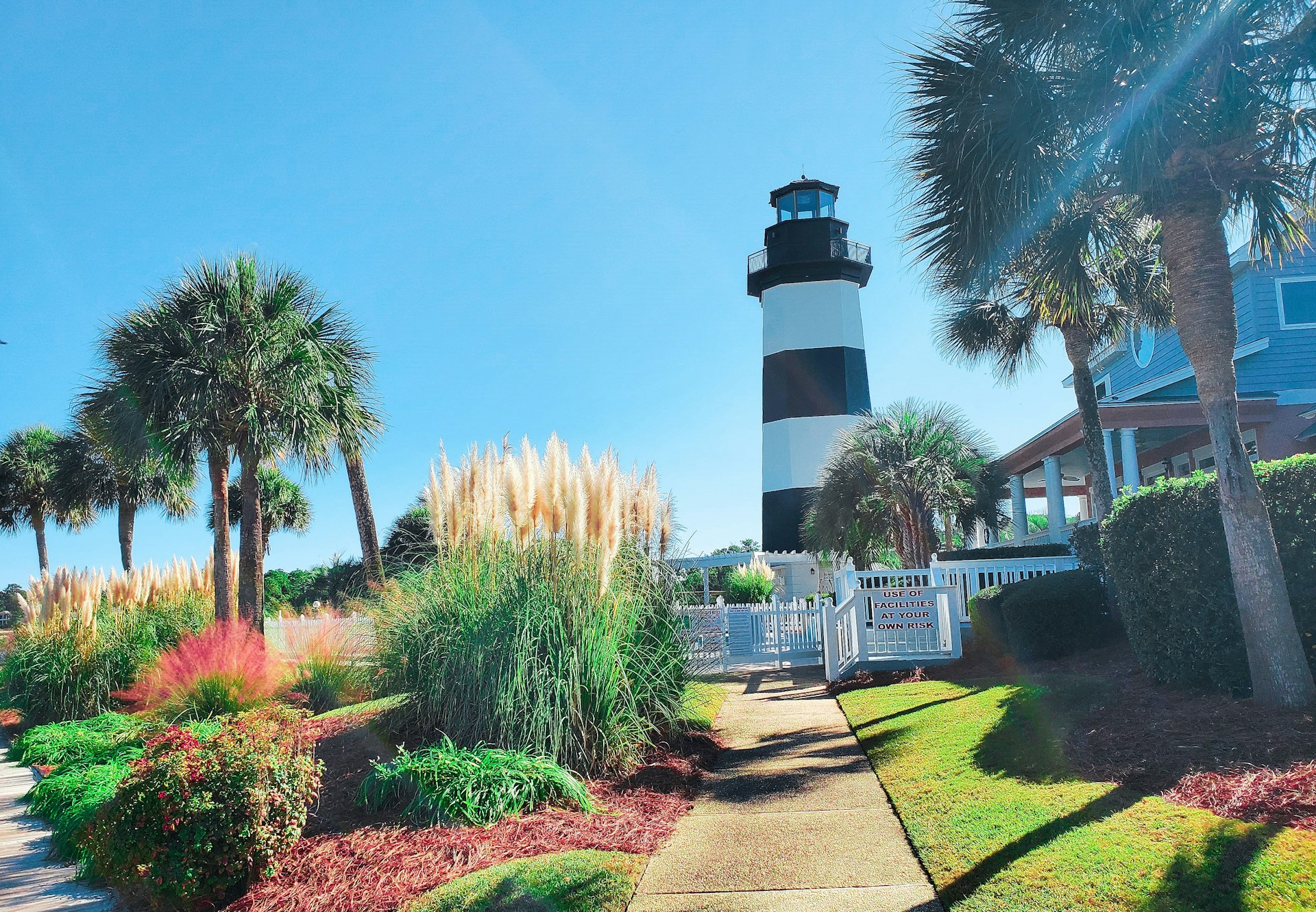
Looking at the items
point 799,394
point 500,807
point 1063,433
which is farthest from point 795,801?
point 799,394

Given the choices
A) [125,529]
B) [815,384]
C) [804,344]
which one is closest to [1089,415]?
[815,384]

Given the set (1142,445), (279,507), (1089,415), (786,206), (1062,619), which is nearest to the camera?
(1062,619)

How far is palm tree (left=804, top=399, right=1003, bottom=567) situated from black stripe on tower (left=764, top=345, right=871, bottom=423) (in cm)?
668

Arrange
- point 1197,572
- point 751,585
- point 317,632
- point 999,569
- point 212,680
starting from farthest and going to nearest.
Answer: point 751,585
point 999,569
point 317,632
point 212,680
point 1197,572

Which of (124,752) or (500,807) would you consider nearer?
(500,807)

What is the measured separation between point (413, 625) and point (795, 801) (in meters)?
3.01

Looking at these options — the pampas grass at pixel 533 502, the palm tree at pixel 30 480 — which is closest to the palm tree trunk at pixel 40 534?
the palm tree at pixel 30 480

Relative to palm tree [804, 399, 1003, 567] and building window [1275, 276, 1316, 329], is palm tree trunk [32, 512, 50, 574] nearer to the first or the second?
palm tree [804, 399, 1003, 567]

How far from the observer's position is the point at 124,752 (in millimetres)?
7594

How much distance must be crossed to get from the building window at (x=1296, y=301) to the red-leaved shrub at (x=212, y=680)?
18.5 meters

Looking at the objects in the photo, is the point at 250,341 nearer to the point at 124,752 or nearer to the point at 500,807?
the point at 124,752

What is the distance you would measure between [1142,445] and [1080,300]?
13594 mm

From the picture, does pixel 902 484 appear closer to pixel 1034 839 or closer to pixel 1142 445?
pixel 1142 445

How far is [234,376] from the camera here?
13.3 m
